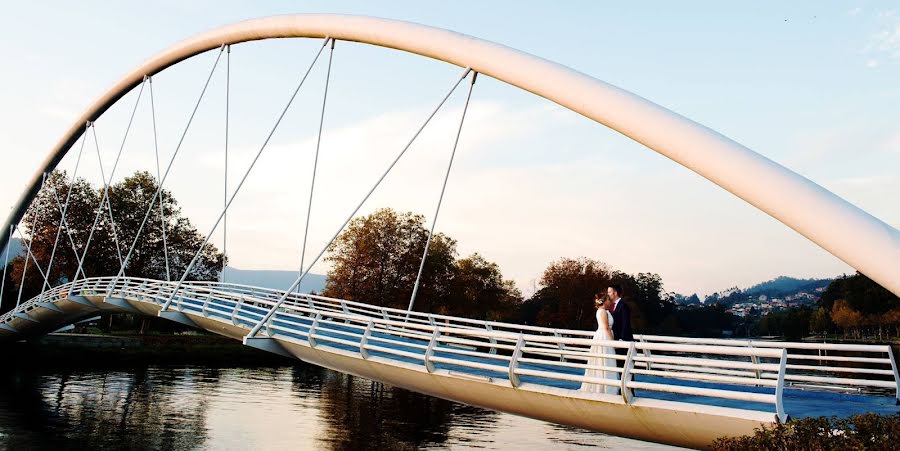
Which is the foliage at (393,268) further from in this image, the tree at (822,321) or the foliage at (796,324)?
the foliage at (796,324)

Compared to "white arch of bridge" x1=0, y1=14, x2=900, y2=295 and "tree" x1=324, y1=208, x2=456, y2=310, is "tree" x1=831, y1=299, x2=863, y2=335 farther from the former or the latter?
"white arch of bridge" x1=0, y1=14, x2=900, y2=295

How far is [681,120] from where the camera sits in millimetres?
11938

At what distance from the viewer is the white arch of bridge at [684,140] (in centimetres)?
983

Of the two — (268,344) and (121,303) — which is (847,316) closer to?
(121,303)

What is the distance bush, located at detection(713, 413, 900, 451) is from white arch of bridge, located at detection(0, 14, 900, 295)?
5.27 ft

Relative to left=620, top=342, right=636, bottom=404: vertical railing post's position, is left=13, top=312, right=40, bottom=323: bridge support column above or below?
above

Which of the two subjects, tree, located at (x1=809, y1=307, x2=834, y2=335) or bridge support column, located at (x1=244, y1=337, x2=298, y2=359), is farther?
tree, located at (x1=809, y1=307, x2=834, y2=335)

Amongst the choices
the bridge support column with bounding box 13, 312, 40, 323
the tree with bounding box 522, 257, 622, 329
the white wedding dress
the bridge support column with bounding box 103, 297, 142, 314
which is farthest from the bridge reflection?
the tree with bounding box 522, 257, 622, 329

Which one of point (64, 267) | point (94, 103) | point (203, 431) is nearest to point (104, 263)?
point (64, 267)

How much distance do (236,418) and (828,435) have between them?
59.2ft

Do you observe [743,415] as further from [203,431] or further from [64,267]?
[64,267]

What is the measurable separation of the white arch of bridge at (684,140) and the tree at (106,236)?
39466 millimetres

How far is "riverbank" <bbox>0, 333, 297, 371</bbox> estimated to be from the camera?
3994 centimetres

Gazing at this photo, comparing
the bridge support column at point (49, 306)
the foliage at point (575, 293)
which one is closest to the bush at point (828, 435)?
the bridge support column at point (49, 306)
